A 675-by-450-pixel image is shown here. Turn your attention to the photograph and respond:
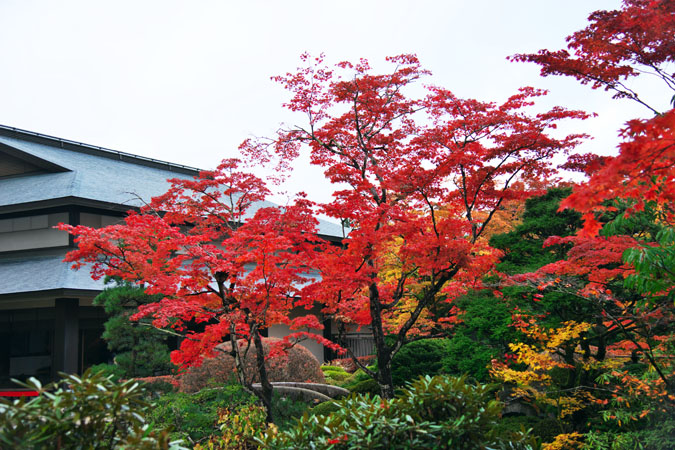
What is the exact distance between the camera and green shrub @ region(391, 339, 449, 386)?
12531mm

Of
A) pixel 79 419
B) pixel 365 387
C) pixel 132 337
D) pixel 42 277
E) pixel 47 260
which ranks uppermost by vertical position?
pixel 47 260

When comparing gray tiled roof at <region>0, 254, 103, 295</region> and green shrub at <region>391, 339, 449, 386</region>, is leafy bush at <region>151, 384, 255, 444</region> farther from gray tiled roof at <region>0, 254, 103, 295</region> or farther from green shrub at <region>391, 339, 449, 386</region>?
gray tiled roof at <region>0, 254, 103, 295</region>

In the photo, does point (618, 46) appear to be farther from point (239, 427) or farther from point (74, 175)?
point (74, 175)

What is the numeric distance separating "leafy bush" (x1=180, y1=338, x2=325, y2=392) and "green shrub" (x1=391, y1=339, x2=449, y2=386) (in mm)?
2392

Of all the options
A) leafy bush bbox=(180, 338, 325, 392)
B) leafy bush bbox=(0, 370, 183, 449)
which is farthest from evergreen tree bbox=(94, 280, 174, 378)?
leafy bush bbox=(0, 370, 183, 449)

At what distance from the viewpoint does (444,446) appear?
13.3ft

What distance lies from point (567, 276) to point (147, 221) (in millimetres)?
7229

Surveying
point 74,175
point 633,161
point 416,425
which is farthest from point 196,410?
point 74,175

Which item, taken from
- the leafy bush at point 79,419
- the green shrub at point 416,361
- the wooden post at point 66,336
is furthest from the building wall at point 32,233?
the leafy bush at point 79,419

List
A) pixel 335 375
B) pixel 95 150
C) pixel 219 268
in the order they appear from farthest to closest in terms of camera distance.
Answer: pixel 95 150, pixel 335 375, pixel 219 268

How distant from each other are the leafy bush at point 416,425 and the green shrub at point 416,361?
8.23 meters

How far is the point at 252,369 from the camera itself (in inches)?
513

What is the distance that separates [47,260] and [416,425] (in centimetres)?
1472

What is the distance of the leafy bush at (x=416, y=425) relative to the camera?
398 cm
